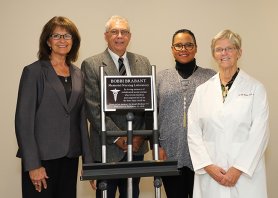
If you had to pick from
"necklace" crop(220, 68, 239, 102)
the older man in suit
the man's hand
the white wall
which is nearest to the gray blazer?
the older man in suit

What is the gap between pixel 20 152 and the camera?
7.53ft

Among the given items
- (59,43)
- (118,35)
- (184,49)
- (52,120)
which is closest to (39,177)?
(52,120)

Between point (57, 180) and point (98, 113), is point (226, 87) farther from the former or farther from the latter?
point (57, 180)

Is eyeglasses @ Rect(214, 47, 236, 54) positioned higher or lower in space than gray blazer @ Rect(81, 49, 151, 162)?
higher

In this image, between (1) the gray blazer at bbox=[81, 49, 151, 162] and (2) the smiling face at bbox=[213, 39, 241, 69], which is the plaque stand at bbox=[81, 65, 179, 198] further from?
(2) the smiling face at bbox=[213, 39, 241, 69]

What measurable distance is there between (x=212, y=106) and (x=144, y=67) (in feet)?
2.26

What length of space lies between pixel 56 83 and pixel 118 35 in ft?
2.14

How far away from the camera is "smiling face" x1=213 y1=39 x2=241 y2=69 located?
2.44m

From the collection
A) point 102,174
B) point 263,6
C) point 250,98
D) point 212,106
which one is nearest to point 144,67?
point 212,106

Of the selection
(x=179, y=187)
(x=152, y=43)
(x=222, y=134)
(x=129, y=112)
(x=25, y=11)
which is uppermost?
(x=25, y=11)

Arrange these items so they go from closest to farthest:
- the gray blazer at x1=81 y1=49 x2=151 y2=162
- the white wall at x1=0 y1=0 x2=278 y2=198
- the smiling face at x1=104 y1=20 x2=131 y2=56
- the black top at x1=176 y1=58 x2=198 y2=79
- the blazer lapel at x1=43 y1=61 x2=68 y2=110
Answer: the blazer lapel at x1=43 y1=61 x2=68 y2=110 → the gray blazer at x1=81 y1=49 x2=151 y2=162 → the smiling face at x1=104 y1=20 x2=131 y2=56 → the black top at x1=176 y1=58 x2=198 y2=79 → the white wall at x1=0 y1=0 x2=278 y2=198

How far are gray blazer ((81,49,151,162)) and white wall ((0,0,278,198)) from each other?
39.2 inches

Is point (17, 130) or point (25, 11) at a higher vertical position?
point (25, 11)

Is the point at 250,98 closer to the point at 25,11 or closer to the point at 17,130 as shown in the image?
the point at 17,130
